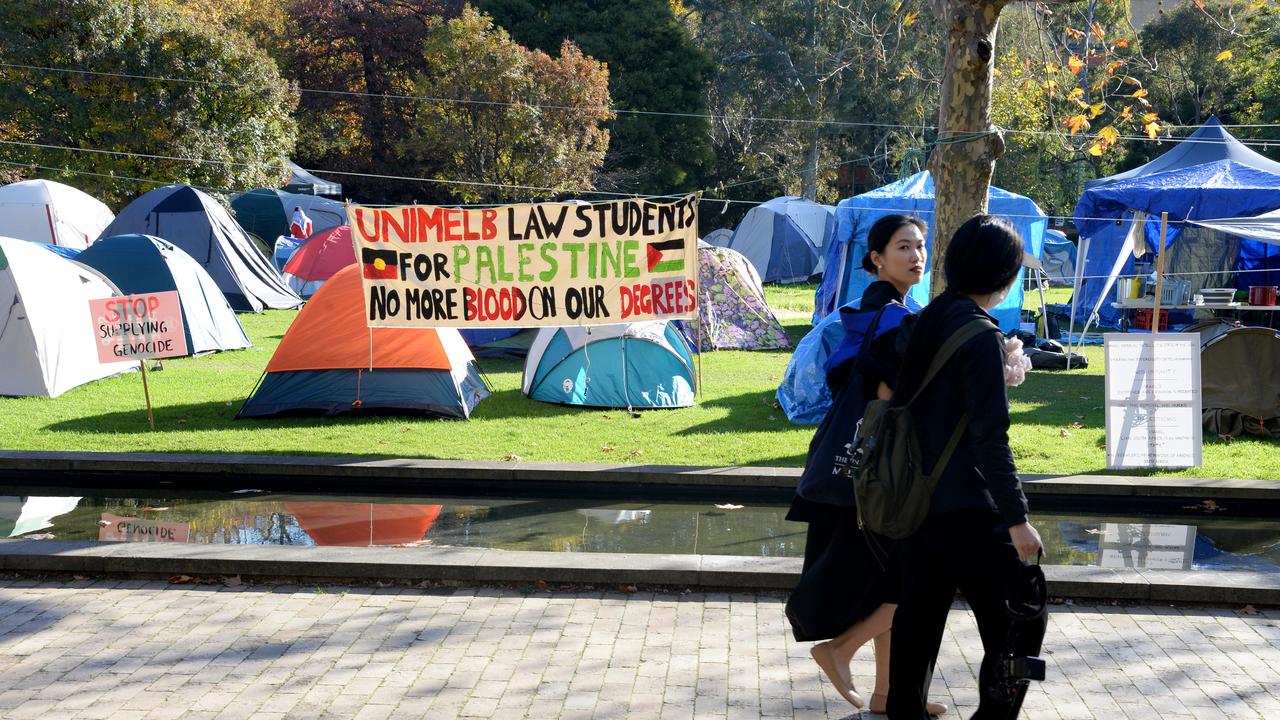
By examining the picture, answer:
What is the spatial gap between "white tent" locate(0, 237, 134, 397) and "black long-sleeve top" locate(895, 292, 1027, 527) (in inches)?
448

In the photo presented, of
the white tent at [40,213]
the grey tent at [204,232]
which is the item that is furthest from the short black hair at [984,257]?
the white tent at [40,213]

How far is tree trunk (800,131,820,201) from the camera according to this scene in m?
41.2

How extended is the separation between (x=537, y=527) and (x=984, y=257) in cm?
456

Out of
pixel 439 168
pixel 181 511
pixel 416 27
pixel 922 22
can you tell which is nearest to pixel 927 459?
pixel 181 511

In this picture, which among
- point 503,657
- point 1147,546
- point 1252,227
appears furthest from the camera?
point 1252,227

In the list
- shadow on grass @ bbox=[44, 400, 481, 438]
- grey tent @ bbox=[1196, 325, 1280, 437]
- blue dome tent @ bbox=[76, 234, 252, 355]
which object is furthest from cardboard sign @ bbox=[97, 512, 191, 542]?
Result: grey tent @ bbox=[1196, 325, 1280, 437]

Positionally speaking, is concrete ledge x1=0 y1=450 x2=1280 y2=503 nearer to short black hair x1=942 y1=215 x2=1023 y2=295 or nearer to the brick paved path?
the brick paved path

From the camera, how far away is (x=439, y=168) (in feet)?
109

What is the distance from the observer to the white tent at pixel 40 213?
22875mm

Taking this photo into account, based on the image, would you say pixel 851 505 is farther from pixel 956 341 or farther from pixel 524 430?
pixel 524 430

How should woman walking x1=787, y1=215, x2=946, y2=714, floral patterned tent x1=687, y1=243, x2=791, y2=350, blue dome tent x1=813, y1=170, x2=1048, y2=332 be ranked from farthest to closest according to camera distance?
blue dome tent x1=813, y1=170, x2=1048, y2=332 < floral patterned tent x1=687, y1=243, x2=791, y2=350 < woman walking x1=787, y1=215, x2=946, y2=714

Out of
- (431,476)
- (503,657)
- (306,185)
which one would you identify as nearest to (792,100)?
(306,185)

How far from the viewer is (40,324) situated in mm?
12344

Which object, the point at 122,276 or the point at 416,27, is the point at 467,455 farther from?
the point at 416,27
